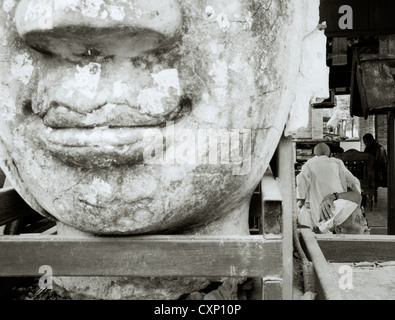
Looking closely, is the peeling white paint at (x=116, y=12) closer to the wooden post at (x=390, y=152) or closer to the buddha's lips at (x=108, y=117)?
the buddha's lips at (x=108, y=117)

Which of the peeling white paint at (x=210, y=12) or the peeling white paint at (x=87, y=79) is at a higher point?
Result: the peeling white paint at (x=210, y=12)

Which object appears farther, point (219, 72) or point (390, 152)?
point (390, 152)

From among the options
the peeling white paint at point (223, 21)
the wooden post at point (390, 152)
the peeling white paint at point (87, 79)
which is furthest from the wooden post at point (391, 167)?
the peeling white paint at point (87, 79)

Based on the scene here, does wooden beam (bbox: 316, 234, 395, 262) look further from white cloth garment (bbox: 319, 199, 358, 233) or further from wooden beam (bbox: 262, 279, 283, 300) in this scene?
white cloth garment (bbox: 319, 199, 358, 233)

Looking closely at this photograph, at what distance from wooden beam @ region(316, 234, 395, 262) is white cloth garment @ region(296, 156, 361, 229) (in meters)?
2.22

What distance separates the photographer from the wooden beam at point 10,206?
1.63 m

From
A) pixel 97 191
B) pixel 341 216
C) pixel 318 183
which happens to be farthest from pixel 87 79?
pixel 318 183

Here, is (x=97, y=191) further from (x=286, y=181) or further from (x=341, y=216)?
(x=341, y=216)

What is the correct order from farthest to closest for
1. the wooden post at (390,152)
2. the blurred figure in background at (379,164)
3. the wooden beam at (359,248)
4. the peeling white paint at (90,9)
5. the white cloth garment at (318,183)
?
the blurred figure in background at (379,164)
the white cloth garment at (318,183)
the wooden post at (390,152)
the wooden beam at (359,248)
the peeling white paint at (90,9)

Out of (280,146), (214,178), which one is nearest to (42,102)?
(214,178)

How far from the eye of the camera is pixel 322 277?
1.51 m

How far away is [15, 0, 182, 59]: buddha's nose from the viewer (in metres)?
1.15

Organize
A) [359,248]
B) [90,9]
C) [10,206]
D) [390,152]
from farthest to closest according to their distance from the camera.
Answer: [390,152] → [359,248] → [10,206] → [90,9]
